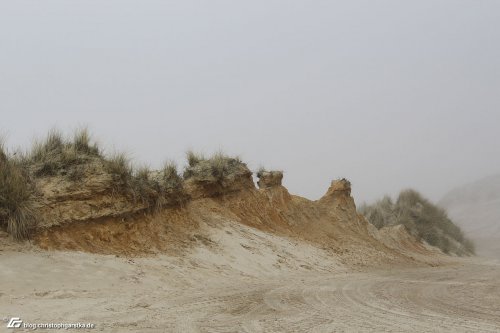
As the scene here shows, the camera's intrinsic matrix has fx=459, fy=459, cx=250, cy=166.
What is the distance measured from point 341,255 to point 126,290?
1070 cm

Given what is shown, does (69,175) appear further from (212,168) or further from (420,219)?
(420,219)

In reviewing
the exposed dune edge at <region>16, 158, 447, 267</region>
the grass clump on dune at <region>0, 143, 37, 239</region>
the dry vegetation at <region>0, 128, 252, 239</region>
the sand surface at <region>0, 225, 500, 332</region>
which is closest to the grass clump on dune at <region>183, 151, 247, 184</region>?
the exposed dune edge at <region>16, 158, 447, 267</region>

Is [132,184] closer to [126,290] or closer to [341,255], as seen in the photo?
[126,290]

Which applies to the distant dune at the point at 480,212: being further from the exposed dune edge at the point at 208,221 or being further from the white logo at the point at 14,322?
the white logo at the point at 14,322

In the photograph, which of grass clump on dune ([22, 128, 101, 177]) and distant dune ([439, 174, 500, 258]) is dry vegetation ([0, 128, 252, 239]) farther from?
distant dune ([439, 174, 500, 258])

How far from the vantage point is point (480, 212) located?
2655 inches

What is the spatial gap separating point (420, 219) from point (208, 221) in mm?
22483

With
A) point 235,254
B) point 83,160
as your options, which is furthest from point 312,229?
point 83,160

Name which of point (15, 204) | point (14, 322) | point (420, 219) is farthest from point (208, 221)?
point (420, 219)

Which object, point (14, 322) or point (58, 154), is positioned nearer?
point (14, 322)

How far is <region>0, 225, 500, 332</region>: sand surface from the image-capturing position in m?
6.18

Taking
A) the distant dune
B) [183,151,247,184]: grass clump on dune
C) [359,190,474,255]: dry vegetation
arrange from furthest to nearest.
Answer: the distant dune < [359,190,474,255]: dry vegetation < [183,151,247,184]: grass clump on dune

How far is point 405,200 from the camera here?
34.8 m

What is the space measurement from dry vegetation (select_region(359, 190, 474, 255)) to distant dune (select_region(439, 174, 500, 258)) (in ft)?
10.6
